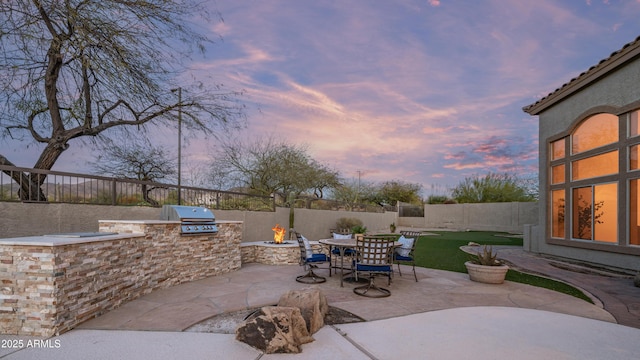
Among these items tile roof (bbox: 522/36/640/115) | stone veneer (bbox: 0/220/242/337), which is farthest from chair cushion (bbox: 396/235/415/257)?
tile roof (bbox: 522/36/640/115)

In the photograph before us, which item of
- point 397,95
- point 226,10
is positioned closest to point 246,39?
point 226,10

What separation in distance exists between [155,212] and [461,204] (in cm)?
2492

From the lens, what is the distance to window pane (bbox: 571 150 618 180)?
Result: 8057 mm

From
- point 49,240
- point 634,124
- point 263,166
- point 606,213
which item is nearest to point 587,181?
point 606,213

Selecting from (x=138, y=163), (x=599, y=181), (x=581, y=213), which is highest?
(x=138, y=163)

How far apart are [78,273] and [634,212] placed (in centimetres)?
1095

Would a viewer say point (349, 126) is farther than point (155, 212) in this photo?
Yes

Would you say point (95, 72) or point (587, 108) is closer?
point (95, 72)

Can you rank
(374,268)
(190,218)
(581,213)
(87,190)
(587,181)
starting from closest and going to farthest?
(374,268)
(190,218)
(87,190)
(587,181)
(581,213)

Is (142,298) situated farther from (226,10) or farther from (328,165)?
(328,165)

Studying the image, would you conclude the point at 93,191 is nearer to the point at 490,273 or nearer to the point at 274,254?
the point at 274,254

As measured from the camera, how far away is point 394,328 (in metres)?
3.79

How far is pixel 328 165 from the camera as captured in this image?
20.6m

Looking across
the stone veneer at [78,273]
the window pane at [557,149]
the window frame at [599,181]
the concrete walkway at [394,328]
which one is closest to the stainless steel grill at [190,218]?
the stone veneer at [78,273]
